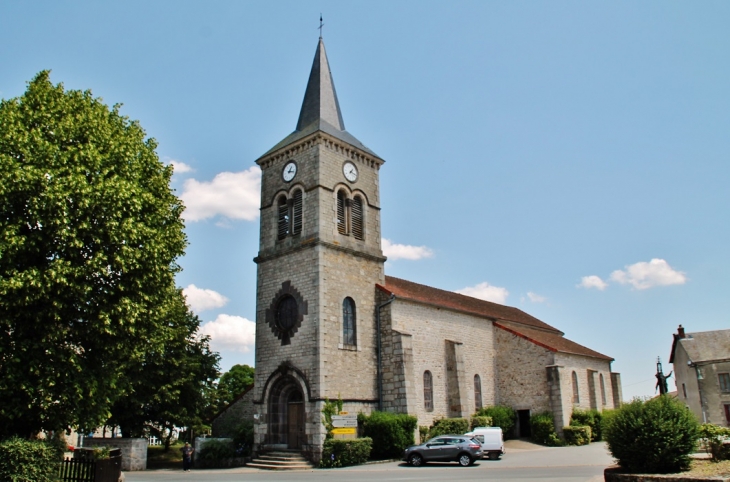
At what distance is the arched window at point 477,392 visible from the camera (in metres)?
30.1

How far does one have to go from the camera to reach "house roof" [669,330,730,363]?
1639 inches

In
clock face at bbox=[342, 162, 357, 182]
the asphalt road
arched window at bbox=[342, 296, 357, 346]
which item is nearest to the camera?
the asphalt road

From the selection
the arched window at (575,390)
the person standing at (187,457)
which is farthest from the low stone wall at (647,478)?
the arched window at (575,390)

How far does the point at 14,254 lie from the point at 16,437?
14.1 feet

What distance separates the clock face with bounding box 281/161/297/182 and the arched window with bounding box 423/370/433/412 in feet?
37.0

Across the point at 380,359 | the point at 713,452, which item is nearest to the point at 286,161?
the point at 380,359

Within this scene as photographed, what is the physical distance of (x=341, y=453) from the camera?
72.1 ft

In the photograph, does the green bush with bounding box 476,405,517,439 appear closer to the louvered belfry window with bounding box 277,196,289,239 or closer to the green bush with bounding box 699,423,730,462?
the louvered belfry window with bounding box 277,196,289,239

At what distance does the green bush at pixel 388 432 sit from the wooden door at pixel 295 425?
263 centimetres

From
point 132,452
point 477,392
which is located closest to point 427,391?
point 477,392

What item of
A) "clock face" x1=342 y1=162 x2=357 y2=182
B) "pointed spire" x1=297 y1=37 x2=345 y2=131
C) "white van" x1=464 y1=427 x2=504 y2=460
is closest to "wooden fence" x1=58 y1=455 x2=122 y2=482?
"white van" x1=464 y1=427 x2=504 y2=460

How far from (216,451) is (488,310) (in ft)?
61.8

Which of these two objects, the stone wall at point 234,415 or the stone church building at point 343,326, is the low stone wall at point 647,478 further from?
the stone wall at point 234,415

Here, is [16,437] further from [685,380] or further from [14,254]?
[685,380]
